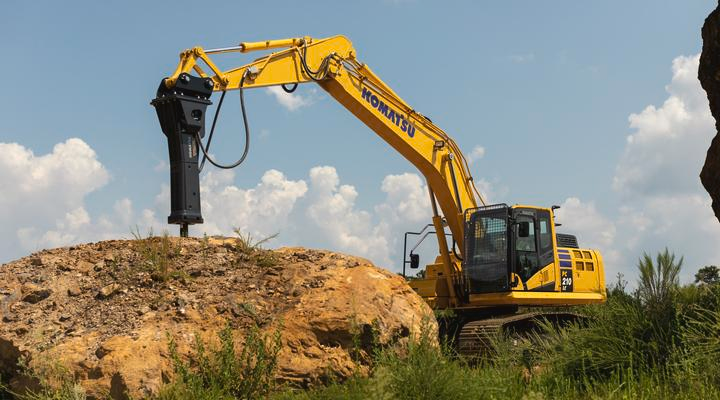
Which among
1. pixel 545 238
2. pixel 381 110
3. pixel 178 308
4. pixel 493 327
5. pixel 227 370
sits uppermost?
pixel 381 110

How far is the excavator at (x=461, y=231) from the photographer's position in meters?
12.6

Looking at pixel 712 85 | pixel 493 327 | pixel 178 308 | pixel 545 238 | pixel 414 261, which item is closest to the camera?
pixel 712 85

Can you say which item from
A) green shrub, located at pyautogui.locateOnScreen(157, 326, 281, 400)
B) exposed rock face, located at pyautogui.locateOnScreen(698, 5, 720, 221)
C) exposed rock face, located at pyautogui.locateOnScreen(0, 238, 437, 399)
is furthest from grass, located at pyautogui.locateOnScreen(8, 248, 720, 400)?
exposed rock face, located at pyautogui.locateOnScreen(698, 5, 720, 221)

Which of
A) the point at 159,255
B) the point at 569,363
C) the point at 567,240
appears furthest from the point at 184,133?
the point at 567,240

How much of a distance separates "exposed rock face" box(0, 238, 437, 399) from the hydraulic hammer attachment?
0.36m

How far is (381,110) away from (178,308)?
23.5 feet

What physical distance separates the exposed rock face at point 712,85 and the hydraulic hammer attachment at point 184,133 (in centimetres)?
535

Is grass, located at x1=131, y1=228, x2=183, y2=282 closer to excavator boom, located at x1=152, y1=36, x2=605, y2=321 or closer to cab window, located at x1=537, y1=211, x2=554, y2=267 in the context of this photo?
excavator boom, located at x1=152, y1=36, x2=605, y2=321

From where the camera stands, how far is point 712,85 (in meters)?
6.52

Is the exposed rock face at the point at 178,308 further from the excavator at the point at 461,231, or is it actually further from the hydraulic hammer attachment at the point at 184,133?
the excavator at the point at 461,231

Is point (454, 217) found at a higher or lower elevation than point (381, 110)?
lower

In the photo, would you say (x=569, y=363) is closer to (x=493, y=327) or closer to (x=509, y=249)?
(x=493, y=327)

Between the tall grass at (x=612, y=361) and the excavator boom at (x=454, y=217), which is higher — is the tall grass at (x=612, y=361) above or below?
below

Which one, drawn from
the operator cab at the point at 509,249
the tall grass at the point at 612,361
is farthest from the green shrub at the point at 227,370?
the operator cab at the point at 509,249
